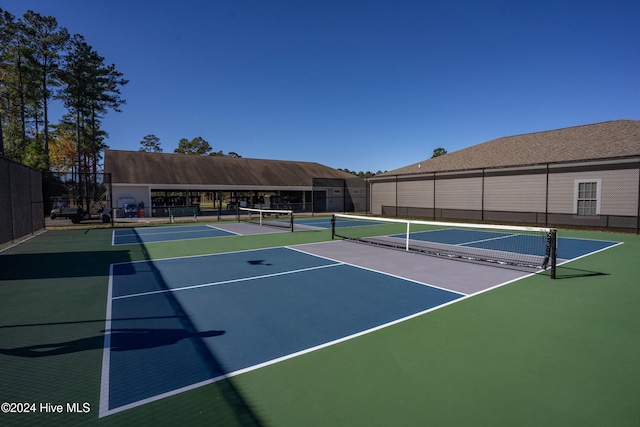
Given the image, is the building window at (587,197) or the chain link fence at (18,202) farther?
A: the building window at (587,197)

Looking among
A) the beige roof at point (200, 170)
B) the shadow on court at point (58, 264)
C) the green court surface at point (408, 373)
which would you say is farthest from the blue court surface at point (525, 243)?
the beige roof at point (200, 170)

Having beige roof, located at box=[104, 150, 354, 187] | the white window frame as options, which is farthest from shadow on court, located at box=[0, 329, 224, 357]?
beige roof, located at box=[104, 150, 354, 187]

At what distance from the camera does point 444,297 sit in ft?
20.8

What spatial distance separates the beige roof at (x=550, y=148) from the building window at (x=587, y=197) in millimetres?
1552

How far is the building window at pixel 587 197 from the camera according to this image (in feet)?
63.1

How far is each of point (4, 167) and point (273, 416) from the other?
1499 cm

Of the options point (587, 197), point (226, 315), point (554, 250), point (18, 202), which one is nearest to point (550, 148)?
point (587, 197)

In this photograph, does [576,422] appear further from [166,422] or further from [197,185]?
[197,185]

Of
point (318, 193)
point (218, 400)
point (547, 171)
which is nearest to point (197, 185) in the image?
point (318, 193)

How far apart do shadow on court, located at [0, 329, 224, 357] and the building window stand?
23.0 metres

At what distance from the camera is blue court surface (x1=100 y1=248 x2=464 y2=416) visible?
3.72 m

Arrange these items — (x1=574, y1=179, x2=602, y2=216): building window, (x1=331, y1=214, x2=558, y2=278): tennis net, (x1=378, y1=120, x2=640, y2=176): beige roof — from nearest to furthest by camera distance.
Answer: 1. (x1=331, y1=214, x2=558, y2=278): tennis net
2. (x1=574, y1=179, x2=602, y2=216): building window
3. (x1=378, y1=120, x2=640, y2=176): beige roof

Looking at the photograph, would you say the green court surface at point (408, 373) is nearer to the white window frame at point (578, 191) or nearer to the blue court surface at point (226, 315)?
the blue court surface at point (226, 315)

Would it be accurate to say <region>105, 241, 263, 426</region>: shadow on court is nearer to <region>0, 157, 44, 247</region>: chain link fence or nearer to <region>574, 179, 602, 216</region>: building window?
<region>0, 157, 44, 247</region>: chain link fence
